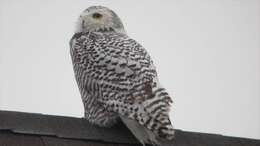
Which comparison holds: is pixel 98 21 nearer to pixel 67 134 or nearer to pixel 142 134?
pixel 67 134

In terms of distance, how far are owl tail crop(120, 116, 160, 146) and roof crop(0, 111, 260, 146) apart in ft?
0.75

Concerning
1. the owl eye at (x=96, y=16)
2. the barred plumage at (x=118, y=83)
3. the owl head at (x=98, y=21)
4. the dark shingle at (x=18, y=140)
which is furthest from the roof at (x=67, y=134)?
the owl eye at (x=96, y=16)

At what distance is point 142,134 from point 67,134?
0.61 metres

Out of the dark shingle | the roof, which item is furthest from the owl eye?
the dark shingle

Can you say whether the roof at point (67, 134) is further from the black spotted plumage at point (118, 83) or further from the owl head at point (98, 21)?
the owl head at point (98, 21)

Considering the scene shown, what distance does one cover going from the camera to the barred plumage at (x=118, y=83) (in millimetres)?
4434

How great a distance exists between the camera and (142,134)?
4.39 metres

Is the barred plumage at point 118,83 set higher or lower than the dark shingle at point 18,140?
higher

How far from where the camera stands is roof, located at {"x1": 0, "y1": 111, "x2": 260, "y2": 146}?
14.3 feet

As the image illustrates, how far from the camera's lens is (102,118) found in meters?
4.96

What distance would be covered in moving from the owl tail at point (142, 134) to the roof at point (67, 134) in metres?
0.23

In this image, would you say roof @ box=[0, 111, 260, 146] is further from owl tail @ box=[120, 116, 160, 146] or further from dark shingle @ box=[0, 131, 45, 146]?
owl tail @ box=[120, 116, 160, 146]

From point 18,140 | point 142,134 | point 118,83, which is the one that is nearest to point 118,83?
point 118,83

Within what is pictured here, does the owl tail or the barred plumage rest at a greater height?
the barred plumage
